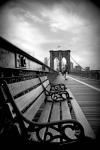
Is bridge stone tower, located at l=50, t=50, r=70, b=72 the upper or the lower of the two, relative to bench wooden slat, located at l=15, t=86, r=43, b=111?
upper

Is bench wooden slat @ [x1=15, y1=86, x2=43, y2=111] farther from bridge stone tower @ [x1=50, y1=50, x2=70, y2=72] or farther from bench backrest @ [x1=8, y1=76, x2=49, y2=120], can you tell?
bridge stone tower @ [x1=50, y1=50, x2=70, y2=72]

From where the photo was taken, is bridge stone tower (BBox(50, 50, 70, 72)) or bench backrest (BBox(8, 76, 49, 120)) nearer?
bench backrest (BBox(8, 76, 49, 120))

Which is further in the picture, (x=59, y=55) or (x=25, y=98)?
(x=59, y=55)

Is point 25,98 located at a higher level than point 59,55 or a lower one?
lower

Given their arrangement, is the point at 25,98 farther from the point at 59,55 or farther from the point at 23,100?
the point at 59,55

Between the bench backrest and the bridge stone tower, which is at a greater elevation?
the bridge stone tower

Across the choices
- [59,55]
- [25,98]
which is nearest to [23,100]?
[25,98]

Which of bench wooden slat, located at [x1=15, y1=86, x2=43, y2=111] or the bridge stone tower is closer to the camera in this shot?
bench wooden slat, located at [x1=15, y1=86, x2=43, y2=111]

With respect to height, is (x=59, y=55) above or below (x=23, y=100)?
above

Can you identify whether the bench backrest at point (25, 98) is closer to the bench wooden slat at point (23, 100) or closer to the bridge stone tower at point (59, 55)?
the bench wooden slat at point (23, 100)

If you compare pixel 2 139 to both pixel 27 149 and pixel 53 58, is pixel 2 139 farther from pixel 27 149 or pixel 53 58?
pixel 53 58

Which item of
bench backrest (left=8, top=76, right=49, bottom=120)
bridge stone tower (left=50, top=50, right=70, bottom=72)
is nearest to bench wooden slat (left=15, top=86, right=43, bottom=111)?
bench backrest (left=8, top=76, right=49, bottom=120)

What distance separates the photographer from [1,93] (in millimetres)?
1116

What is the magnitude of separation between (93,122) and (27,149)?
1665 millimetres
